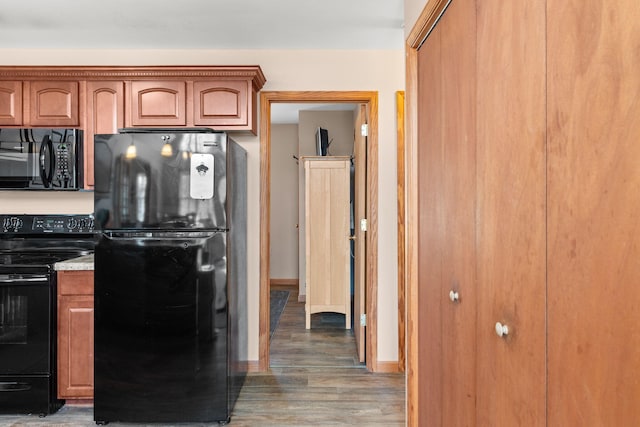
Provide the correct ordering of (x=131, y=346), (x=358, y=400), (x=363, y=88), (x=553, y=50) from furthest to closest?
(x=363, y=88)
(x=358, y=400)
(x=131, y=346)
(x=553, y=50)

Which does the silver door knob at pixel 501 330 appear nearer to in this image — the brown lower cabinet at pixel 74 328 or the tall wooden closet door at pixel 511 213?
the tall wooden closet door at pixel 511 213

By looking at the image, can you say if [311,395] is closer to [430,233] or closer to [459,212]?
[430,233]

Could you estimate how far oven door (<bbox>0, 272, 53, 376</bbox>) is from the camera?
2287mm

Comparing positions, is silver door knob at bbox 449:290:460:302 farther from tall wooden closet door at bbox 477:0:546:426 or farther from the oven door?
the oven door

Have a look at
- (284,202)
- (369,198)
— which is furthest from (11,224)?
(284,202)

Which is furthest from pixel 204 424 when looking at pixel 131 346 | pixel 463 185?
pixel 463 185

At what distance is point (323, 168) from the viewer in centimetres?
416

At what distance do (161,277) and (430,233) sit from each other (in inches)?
57.5

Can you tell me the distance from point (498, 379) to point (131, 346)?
192cm

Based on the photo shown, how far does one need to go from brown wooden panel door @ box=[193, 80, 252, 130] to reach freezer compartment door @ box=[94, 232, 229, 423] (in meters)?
0.84

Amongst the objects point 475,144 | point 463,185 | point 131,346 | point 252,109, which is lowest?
point 131,346

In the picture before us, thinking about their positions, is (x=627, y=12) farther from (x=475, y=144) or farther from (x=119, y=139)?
→ (x=119, y=139)

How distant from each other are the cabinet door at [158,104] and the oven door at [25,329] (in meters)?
1.14

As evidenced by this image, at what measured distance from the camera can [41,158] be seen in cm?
262
